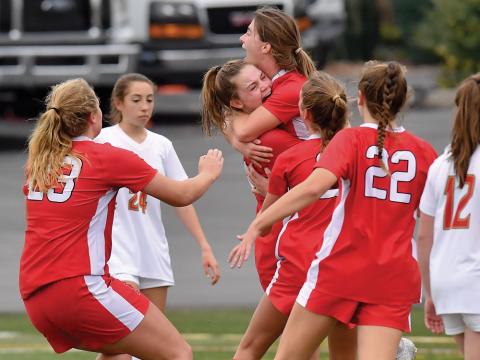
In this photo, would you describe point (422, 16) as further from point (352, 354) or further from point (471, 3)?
point (352, 354)

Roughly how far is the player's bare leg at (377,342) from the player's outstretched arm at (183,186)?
1078mm

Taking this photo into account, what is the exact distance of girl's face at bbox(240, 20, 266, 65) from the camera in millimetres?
7207

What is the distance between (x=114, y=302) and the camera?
6371 mm

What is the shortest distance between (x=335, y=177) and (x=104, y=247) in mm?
1168

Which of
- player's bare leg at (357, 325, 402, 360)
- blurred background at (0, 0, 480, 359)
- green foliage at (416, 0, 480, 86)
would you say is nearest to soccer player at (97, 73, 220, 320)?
player's bare leg at (357, 325, 402, 360)

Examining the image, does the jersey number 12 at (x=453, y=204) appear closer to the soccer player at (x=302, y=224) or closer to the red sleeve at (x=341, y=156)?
the red sleeve at (x=341, y=156)

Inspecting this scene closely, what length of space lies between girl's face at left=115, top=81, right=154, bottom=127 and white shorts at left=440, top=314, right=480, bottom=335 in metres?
2.60

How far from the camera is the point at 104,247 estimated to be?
644 cm

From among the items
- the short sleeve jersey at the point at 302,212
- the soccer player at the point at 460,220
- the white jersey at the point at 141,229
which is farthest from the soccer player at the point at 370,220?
the white jersey at the point at 141,229

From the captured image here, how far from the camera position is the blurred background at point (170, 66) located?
1361 cm

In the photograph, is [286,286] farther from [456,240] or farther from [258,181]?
[456,240]

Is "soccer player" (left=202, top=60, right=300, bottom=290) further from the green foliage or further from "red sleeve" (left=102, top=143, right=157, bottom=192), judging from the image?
the green foliage

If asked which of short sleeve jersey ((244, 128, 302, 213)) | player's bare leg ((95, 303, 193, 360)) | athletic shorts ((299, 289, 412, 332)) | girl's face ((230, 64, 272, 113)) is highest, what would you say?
girl's face ((230, 64, 272, 113))

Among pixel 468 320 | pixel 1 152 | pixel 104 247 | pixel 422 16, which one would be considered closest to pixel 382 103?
pixel 468 320
